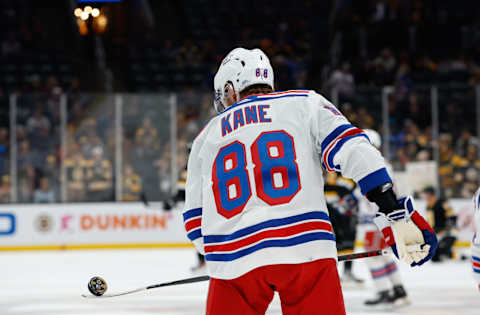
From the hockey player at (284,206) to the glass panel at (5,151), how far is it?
8.25 meters

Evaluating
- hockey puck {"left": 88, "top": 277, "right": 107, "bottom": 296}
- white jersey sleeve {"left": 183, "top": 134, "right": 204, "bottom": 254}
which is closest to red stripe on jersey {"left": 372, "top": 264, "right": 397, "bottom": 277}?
hockey puck {"left": 88, "top": 277, "right": 107, "bottom": 296}

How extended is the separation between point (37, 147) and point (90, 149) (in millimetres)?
684

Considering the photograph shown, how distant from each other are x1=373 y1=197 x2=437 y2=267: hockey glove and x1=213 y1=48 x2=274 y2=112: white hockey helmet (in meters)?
0.53

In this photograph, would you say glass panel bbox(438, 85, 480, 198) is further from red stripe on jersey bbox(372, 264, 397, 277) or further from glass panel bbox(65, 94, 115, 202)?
red stripe on jersey bbox(372, 264, 397, 277)

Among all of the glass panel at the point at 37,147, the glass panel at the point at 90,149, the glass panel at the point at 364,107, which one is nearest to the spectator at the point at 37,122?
the glass panel at the point at 37,147

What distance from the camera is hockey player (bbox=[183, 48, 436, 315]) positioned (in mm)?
1838

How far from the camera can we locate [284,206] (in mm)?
1881

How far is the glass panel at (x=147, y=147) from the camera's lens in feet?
32.4

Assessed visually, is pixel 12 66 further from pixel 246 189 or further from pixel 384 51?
pixel 246 189

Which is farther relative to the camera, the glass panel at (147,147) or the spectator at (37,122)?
the glass panel at (147,147)

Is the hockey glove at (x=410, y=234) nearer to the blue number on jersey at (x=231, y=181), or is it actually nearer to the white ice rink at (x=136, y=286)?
the blue number on jersey at (x=231, y=181)

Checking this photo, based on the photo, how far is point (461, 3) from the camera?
15477 millimetres

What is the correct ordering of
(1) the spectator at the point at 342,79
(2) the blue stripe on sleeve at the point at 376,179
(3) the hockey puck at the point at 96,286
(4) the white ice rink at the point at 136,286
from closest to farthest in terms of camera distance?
(2) the blue stripe on sleeve at the point at 376,179
(3) the hockey puck at the point at 96,286
(4) the white ice rink at the point at 136,286
(1) the spectator at the point at 342,79

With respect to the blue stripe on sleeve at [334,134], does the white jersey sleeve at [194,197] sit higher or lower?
lower
